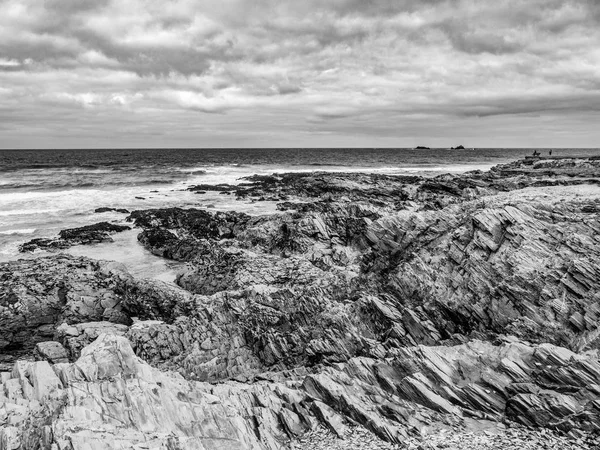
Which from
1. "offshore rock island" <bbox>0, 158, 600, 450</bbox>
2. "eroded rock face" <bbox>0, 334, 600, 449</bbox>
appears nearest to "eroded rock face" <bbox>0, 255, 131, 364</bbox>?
"offshore rock island" <bbox>0, 158, 600, 450</bbox>

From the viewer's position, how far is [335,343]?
14.1 m

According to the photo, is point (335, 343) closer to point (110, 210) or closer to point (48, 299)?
point (48, 299)

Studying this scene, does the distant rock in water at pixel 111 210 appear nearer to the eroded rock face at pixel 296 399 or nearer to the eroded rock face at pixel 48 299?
the eroded rock face at pixel 48 299

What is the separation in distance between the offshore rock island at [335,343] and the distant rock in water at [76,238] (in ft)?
30.9

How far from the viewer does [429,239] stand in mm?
17609

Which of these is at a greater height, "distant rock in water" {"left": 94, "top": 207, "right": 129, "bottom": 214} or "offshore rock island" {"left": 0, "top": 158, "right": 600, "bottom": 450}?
"distant rock in water" {"left": 94, "top": 207, "right": 129, "bottom": 214}

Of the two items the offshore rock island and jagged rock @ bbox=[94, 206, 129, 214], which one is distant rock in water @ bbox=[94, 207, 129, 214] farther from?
the offshore rock island

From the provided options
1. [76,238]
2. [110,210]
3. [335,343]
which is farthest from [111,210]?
[335,343]

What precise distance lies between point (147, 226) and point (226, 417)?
96.7ft

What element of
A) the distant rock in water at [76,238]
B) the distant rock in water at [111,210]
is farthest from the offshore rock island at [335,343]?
the distant rock in water at [111,210]

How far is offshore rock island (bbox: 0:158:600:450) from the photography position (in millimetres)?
9375

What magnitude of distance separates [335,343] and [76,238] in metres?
26.3

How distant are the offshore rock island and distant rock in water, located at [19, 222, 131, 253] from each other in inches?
371

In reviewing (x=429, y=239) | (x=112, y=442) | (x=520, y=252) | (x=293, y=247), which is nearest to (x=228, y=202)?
(x=293, y=247)
